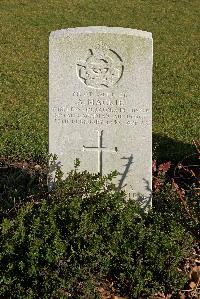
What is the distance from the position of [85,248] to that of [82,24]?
390 inches

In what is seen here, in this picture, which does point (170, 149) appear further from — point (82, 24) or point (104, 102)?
point (82, 24)

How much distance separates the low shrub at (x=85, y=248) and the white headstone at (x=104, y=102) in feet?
1.18

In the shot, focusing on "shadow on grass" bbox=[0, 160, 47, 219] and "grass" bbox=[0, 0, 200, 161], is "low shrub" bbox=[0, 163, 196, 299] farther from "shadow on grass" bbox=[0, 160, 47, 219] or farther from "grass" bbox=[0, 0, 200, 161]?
"grass" bbox=[0, 0, 200, 161]

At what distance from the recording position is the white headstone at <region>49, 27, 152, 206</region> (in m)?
4.51

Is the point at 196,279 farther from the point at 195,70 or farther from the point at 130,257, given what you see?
the point at 195,70

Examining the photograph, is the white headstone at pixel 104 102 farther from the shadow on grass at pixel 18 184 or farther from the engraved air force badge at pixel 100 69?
the shadow on grass at pixel 18 184

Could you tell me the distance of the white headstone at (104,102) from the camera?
14.8 ft

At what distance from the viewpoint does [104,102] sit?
467 centimetres

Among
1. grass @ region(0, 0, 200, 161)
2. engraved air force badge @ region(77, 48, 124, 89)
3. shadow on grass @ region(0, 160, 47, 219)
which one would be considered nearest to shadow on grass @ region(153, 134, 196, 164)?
grass @ region(0, 0, 200, 161)

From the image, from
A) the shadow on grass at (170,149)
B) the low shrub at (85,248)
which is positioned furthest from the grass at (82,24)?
the low shrub at (85,248)

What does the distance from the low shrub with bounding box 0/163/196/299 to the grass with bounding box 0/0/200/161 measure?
1.90 meters

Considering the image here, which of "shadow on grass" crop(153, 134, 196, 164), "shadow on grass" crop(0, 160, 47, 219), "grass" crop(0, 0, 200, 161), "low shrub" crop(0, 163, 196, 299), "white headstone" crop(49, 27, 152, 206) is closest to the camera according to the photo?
"low shrub" crop(0, 163, 196, 299)

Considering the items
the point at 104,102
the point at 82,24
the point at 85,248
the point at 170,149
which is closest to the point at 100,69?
the point at 104,102

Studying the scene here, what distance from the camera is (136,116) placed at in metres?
4.70
